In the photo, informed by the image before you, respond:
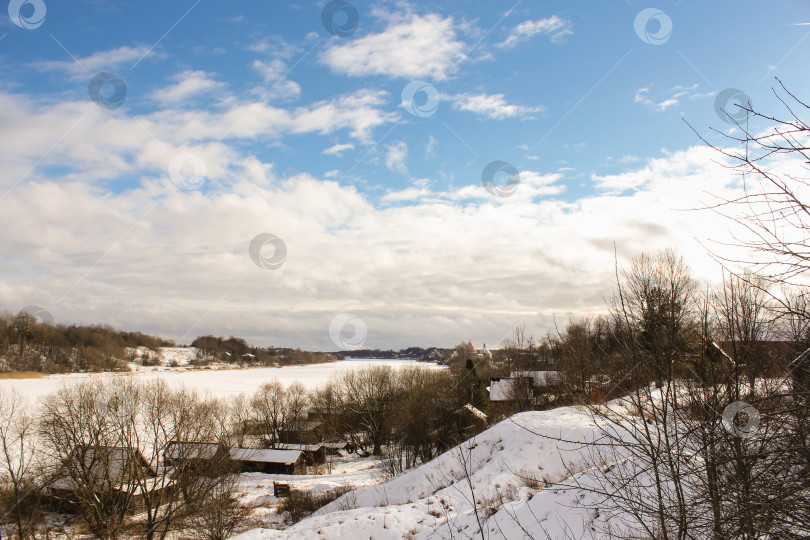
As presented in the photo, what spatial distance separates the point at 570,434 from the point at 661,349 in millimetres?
16892

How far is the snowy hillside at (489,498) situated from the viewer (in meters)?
11.6

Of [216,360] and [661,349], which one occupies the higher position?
[661,349]

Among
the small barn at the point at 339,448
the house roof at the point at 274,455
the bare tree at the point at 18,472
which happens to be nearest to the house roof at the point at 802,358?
the bare tree at the point at 18,472

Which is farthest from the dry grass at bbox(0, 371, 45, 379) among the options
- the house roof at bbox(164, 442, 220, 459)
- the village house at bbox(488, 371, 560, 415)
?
the village house at bbox(488, 371, 560, 415)

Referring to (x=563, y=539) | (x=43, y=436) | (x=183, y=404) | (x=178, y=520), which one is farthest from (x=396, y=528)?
(x=43, y=436)

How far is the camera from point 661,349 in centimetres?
533

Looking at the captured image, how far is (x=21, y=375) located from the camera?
63.0 meters

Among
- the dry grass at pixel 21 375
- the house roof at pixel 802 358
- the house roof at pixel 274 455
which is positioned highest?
the house roof at pixel 802 358

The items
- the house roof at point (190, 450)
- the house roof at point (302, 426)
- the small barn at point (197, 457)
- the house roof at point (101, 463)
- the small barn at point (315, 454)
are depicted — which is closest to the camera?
the house roof at point (101, 463)

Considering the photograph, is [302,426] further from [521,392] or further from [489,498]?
[489,498]

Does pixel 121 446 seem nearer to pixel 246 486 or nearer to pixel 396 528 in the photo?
pixel 246 486

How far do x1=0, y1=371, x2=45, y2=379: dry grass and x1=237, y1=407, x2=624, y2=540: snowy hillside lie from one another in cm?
6280

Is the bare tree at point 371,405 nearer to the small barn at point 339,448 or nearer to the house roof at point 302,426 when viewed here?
the small barn at point 339,448

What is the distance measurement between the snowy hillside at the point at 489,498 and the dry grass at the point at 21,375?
62.8 meters
